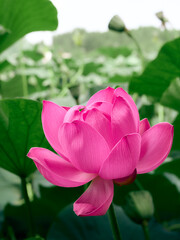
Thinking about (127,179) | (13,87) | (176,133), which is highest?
(127,179)

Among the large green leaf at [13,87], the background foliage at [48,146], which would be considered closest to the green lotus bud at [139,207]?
the background foliage at [48,146]

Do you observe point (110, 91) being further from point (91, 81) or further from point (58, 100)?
point (91, 81)

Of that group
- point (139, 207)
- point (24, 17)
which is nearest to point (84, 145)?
point (139, 207)

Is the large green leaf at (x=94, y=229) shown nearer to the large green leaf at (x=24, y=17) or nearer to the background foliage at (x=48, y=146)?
the background foliage at (x=48, y=146)

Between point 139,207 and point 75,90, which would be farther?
point 75,90

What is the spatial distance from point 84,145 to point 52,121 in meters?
0.05

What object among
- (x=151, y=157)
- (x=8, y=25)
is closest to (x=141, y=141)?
(x=151, y=157)

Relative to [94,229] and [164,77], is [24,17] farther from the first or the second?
[94,229]

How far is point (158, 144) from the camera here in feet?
0.92

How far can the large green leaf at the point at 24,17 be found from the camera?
66 centimetres

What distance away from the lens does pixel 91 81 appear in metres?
2.15

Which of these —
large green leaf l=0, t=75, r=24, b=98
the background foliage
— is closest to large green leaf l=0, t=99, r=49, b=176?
the background foliage

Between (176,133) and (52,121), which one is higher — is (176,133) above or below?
below

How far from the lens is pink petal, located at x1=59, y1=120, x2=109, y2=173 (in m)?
0.26
